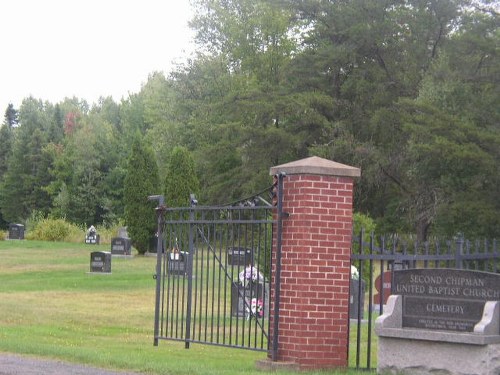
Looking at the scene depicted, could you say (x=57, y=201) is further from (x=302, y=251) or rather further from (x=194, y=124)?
(x=302, y=251)

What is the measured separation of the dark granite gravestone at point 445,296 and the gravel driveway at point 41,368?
3.25 metres

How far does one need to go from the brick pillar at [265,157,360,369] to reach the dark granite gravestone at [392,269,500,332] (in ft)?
3.38

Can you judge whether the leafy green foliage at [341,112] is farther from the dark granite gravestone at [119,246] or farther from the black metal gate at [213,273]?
the black metal gate at [213,273]

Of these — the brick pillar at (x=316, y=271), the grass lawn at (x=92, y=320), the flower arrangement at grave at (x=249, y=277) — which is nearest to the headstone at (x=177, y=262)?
the flower arrangement at grave at (x=249, y=277)

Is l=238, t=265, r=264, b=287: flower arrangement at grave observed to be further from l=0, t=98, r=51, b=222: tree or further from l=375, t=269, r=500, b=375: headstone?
l=0, t=98, r=51, b=222: tree

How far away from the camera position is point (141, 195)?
47688 millimetres

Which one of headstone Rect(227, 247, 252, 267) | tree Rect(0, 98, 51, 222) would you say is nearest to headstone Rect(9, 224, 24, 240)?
tree Rect(0, 98, 51, 222)

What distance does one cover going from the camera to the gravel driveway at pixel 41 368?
10938 millimetres

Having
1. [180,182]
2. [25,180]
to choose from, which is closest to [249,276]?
[180,182]

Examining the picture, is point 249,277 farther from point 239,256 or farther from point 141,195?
point 141,195

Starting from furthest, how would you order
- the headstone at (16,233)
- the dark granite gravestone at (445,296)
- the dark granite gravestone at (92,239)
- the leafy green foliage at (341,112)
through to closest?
the headstone at (16,233) < the dark granite gravestone at (92,239) < the leafy green foliage at (341,112) < the dark granite gravestone at (445,296)

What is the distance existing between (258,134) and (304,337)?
3827 centimetres

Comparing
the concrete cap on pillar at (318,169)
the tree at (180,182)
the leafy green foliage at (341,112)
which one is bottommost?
the concrete cap on pillar at (318,169)

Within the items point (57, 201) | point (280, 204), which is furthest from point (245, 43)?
point (280, 204)
